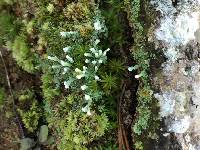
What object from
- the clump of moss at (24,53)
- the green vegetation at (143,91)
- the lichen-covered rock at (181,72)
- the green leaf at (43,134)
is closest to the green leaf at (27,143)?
the green leaf at (43,134)

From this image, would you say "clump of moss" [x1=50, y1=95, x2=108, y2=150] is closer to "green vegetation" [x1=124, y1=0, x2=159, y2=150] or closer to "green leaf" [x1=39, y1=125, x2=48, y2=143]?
"green vegetation" [x1=124, y1=0, x2=159, y2=150]

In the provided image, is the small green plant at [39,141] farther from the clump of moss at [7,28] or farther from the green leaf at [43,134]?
the clump of moss at [7,28]

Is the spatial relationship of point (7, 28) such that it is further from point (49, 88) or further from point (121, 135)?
point (121, 135)

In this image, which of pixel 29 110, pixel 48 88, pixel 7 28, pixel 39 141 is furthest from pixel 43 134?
pixel 7 28

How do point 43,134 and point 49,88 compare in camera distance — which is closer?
point 49,88

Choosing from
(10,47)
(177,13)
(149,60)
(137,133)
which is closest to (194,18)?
(177,13)

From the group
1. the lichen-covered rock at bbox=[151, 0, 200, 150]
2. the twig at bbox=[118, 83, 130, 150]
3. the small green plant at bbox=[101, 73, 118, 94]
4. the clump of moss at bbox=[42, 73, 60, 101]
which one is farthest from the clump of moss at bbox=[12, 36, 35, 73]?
the lichen-covered rock at bbox=[151, 0, 200, 150]
